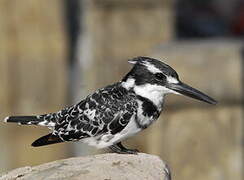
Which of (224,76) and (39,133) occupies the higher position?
(224,76)

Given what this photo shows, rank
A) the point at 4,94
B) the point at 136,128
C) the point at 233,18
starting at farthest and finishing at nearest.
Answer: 1. the point at 233,18
2. the point at 4,94
3. the point at 136,128

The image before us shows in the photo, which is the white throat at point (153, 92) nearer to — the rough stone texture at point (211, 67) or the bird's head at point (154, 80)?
the bird's head at point (154, 80)

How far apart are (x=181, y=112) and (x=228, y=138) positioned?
0.55 metres

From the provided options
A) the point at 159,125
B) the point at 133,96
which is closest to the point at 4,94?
the point at 159,125

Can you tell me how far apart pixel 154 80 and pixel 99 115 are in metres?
0.49

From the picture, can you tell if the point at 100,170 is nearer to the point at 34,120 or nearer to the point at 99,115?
the point at 99,115

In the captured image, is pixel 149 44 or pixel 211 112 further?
pixel 149 44

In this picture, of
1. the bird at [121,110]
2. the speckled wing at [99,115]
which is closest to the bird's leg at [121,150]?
the bird at [121,110]

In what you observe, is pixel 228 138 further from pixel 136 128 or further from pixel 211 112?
pixel 136 128

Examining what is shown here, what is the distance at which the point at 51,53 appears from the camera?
14852mm

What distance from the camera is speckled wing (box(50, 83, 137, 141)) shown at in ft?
25.7

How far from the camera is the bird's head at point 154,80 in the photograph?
775 cm

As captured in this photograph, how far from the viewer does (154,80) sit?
7777 mm

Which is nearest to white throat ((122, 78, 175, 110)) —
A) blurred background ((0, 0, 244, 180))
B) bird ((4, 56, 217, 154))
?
bird ((4, 56, 217, 154))
